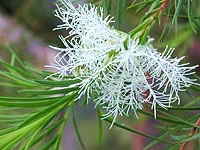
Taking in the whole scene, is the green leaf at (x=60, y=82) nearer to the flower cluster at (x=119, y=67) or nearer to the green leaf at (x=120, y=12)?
the flower cluster at (x=119, y=67)

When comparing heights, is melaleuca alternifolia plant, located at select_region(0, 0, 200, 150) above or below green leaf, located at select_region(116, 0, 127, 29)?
below

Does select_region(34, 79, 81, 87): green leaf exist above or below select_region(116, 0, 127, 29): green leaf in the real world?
below

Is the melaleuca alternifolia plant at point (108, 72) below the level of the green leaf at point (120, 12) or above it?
below

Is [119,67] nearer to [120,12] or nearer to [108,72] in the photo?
[108,72]

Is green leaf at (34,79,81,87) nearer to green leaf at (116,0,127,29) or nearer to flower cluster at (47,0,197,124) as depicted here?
flower cluster at (47,0,197,124)

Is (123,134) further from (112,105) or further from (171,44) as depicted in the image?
(112,105)

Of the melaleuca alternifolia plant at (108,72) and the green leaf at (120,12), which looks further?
the green leaf at (120,12)

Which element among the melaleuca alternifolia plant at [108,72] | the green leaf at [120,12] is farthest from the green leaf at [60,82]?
the green leaf at [120,12]

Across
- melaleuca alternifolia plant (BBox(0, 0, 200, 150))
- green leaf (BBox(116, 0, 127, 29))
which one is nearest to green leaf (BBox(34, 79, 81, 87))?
melaleuca alternifolia plant (BBox(0, 0, 200, 150))

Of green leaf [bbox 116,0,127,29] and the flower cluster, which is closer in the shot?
the flower cluster

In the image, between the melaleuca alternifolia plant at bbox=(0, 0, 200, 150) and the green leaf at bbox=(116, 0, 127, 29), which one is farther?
the green leaf at bbox=(116, 0, 127, 29)

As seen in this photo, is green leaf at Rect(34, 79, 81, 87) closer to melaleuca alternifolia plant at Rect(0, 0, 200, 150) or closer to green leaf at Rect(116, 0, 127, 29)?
melaleuca alternifolia plant at Rect(0, 0, 200, 150)

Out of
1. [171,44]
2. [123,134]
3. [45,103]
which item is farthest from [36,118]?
[123,134]
